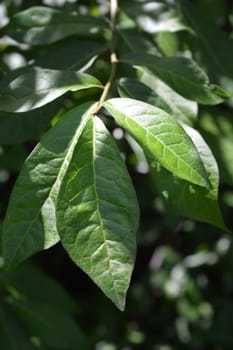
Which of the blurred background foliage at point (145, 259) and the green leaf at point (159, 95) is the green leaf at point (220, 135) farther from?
the green leaf at point (159, 95)

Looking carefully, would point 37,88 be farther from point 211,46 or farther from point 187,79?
point 211,46

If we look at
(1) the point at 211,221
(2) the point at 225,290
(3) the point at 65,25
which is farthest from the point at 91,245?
(2) the point at 225,290

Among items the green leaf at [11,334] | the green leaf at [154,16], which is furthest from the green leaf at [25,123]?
the green leaf at [11,334]

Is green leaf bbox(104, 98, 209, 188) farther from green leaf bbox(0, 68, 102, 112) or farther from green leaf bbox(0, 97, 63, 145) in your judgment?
green leaf bbox(0, 97, 63, 145)

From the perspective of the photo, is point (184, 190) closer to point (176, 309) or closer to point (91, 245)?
point (91, 245)

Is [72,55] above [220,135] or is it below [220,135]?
above

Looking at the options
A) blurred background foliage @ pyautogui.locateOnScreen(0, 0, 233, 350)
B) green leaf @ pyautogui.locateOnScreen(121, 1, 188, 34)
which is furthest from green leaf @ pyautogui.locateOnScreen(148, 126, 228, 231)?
green leaf @ pyautogui.locateOnScreen(121, 1, 188, 34)

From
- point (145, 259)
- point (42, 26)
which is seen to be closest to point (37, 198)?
point (42, 26)
